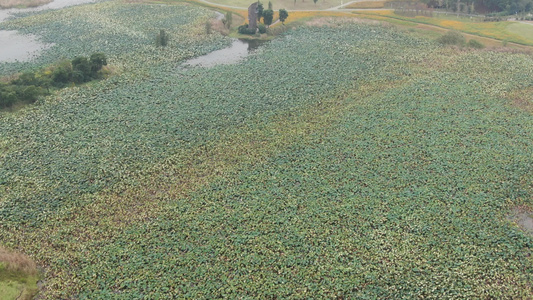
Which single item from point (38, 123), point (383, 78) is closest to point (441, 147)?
point (383, 78)

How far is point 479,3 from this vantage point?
93.2 m

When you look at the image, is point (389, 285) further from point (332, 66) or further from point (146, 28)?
point (146, 28)

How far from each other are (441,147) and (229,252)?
947 inches

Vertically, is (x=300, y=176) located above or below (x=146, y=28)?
below

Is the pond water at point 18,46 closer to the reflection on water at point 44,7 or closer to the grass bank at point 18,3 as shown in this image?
the reflection on water at point 44,7

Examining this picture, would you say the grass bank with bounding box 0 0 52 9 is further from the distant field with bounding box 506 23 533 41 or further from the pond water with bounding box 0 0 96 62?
the distant field with bounding box 506 23 533 41

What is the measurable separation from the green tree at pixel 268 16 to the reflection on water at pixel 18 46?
3652 cm

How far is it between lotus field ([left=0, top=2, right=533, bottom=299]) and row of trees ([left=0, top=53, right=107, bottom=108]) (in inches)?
71.9

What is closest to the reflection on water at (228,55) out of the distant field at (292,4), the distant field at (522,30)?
the distant field at (292,4)

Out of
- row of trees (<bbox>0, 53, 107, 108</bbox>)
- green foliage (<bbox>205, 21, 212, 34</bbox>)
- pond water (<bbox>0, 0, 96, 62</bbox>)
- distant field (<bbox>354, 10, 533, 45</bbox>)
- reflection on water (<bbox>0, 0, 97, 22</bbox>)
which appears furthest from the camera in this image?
reflection on water (<bbox>0, 0, 97, 22</bbox>)

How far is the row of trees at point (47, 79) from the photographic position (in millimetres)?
45094

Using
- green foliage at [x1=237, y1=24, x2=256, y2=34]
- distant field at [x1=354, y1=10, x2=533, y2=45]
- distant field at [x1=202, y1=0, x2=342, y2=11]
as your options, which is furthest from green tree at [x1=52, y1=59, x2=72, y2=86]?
distant field at [x1=354, y1=10, x2=533, y2=45]

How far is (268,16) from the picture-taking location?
241 feet

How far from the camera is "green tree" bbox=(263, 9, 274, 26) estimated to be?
2876 inches
